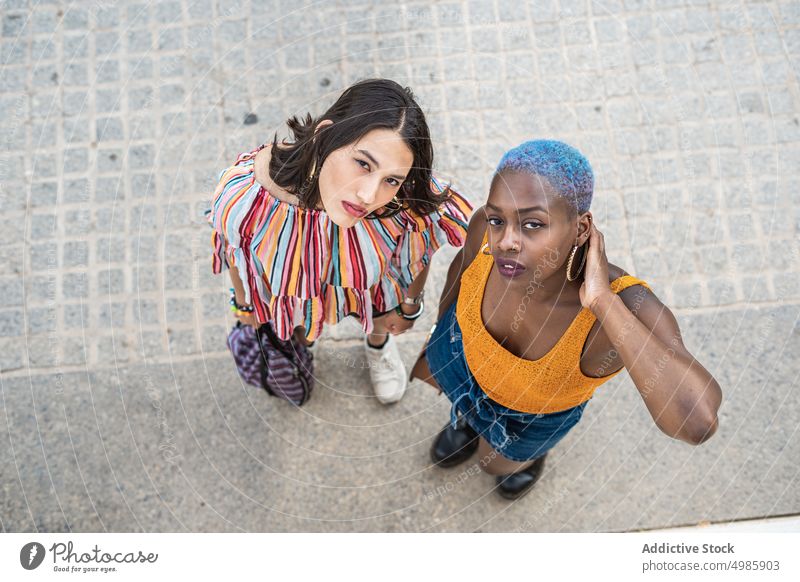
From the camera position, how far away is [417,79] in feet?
12.9

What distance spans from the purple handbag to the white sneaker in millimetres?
291

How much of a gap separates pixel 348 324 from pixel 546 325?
1588 millimetres

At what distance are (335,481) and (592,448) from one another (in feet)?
3.83

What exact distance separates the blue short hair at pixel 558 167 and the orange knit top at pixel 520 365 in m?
0.29

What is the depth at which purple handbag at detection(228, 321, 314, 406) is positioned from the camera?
3031 millimetres

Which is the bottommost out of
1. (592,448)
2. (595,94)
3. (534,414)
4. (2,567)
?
(592,448)

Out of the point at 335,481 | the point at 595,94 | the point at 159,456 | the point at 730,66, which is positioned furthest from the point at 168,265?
the point at 730,66

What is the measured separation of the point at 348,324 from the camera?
360 centimetres

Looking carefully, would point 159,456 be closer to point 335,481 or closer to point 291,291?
point 335,481

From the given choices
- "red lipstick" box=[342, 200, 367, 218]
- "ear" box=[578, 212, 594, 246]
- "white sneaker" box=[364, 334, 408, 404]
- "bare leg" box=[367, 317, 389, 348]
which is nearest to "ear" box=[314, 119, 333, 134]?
"red lipstick" box=[342, 200, 367, 218]

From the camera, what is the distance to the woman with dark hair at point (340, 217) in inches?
81.4

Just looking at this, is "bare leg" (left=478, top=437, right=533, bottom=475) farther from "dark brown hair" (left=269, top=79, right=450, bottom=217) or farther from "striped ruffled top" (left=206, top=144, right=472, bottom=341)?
"dark brown hair" (left=269, top=79, right=450, bottom=217)

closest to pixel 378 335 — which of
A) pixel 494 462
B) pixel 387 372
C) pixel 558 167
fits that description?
pixel 387 372

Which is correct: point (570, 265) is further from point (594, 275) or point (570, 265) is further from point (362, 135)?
point (362, 135)
